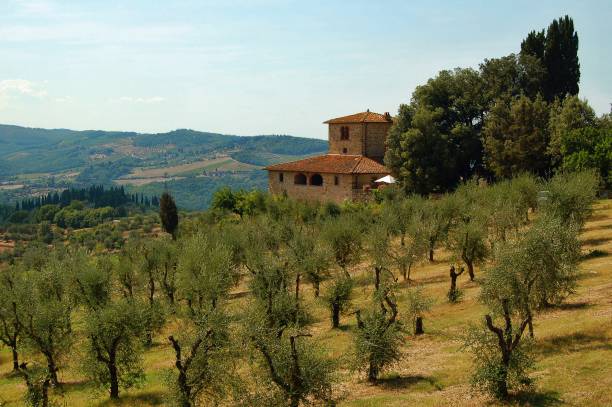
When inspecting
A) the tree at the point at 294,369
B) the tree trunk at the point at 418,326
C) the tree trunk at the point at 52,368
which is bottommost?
the tree trunk at the point at 52,368

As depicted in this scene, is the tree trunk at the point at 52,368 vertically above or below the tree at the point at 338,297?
below

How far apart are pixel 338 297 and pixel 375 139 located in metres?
50.0

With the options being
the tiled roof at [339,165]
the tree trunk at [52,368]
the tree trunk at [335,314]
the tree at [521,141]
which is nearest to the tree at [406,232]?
the tree trunk at [335,314]

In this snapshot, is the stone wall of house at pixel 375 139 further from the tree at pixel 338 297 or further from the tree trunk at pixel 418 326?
the tree trunk at pixel 418 326

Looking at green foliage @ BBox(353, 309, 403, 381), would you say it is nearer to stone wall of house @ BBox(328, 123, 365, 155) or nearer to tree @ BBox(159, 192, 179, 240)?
stone wall of house @ BBox(328, 123, 365, 155)

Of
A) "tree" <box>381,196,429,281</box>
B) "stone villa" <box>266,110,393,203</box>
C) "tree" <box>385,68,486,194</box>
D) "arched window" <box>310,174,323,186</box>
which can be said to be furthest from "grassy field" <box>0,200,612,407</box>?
"arched window" <box>310,174,323,186</box>

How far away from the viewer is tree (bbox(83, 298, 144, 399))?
90.6ft

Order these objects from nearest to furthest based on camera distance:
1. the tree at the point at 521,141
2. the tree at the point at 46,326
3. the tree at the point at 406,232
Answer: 1. the tree at the point at 46,326
2. the tree at the point at 406,232
3. the tree at the point at 521,141

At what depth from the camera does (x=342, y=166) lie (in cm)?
7738

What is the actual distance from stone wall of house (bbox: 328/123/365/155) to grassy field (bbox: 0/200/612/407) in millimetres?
45148

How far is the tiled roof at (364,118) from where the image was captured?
268 ft

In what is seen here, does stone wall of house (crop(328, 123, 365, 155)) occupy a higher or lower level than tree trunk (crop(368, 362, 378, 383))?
higher

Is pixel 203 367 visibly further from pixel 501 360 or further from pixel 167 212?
pixel 167 212

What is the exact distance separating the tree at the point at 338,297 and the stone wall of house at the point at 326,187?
125 feet
